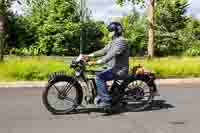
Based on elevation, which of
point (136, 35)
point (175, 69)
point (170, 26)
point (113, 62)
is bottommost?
point (175, 69)

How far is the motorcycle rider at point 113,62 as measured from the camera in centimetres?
1072

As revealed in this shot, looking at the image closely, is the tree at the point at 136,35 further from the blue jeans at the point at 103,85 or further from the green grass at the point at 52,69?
the blue jeans at the point at 103,85

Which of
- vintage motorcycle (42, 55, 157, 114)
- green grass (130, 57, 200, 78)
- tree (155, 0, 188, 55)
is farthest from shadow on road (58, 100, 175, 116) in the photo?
tree (155, 0, 188, 55)

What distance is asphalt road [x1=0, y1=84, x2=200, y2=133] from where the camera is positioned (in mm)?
9500

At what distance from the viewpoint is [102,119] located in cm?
1048

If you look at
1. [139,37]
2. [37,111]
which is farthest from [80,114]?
[139,37]

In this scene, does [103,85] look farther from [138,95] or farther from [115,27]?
[115,27]

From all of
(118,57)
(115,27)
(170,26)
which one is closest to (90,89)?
(118,57)

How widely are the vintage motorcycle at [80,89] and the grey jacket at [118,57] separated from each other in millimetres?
235

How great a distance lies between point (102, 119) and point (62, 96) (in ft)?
3.21

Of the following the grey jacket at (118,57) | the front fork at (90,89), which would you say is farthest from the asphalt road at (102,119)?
the grey jacket at (118,57)

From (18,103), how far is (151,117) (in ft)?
11.1

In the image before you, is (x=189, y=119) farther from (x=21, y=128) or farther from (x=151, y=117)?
(x=21, y=128)

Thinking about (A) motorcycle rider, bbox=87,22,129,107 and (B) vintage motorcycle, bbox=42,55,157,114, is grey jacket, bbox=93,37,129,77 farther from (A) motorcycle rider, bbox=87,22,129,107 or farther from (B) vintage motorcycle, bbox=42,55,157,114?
(B) vintage motorcycle, bbox=42,55,157,114
